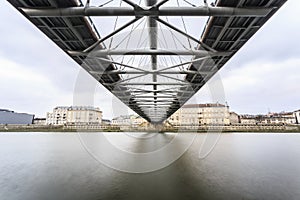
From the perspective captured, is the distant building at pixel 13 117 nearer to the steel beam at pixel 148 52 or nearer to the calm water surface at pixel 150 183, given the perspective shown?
the calm water surface at pixel 150 183

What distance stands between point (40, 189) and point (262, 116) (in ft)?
235

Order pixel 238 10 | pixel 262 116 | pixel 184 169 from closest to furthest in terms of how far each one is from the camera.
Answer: pixel 238 10, pixel 184 169, pixel 262 116

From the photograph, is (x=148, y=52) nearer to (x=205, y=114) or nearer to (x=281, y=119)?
(x=205, y=114)

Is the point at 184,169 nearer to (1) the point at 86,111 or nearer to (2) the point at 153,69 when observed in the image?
(2) the point at 153,69

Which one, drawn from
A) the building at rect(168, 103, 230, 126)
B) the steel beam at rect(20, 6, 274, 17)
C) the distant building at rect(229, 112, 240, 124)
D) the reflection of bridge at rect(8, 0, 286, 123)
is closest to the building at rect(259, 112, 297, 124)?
the distant building at rect(229, 112, 240, 124)

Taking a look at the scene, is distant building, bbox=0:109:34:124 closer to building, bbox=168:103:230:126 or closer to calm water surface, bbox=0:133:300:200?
building, bbox=168:103:230:126

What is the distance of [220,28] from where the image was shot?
472 cm

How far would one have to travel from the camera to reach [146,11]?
382cm

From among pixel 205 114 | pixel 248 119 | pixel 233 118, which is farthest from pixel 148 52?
pixel 248 119

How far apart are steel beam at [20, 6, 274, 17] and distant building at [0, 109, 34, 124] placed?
47.9m

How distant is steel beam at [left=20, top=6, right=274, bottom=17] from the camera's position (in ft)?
12.5

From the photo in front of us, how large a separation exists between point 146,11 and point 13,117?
53126 millimetres

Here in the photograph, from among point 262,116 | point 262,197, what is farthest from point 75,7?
point 262,116

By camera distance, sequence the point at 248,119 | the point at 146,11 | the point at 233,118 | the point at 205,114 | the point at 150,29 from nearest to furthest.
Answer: the point at 146,11, the point at 150,29, the point at 205,114, the point at 233,118, the point at 248,119
